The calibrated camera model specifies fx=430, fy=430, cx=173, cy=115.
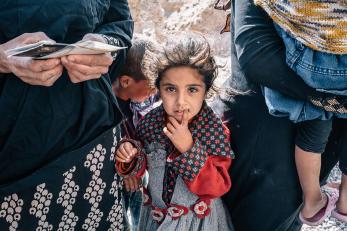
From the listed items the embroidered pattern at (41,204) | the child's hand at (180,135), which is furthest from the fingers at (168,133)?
the embroidered pattern at (41,204)

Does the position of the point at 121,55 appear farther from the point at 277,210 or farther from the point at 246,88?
the point at 277,210

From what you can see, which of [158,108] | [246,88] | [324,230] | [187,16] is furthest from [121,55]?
[187,16]

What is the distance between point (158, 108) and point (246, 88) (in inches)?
16.2

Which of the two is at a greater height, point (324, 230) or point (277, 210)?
point (277, 210)

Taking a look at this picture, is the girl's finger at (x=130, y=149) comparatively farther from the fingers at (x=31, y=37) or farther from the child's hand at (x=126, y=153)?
the fingers at (x=31, y=37)

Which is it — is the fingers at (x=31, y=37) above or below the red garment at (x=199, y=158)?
above

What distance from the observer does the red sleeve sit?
1.75 meters

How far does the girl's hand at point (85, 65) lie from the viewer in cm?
141

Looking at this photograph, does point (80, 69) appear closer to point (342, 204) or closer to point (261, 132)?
point (261, 132)

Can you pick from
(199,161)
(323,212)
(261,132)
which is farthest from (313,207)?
(199,161)

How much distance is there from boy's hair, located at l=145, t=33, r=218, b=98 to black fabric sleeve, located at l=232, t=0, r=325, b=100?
29 centimetres

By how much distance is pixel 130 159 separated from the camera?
1.79 meters

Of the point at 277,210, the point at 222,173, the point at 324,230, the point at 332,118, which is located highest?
the point at 332,118

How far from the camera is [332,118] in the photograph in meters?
1.67
